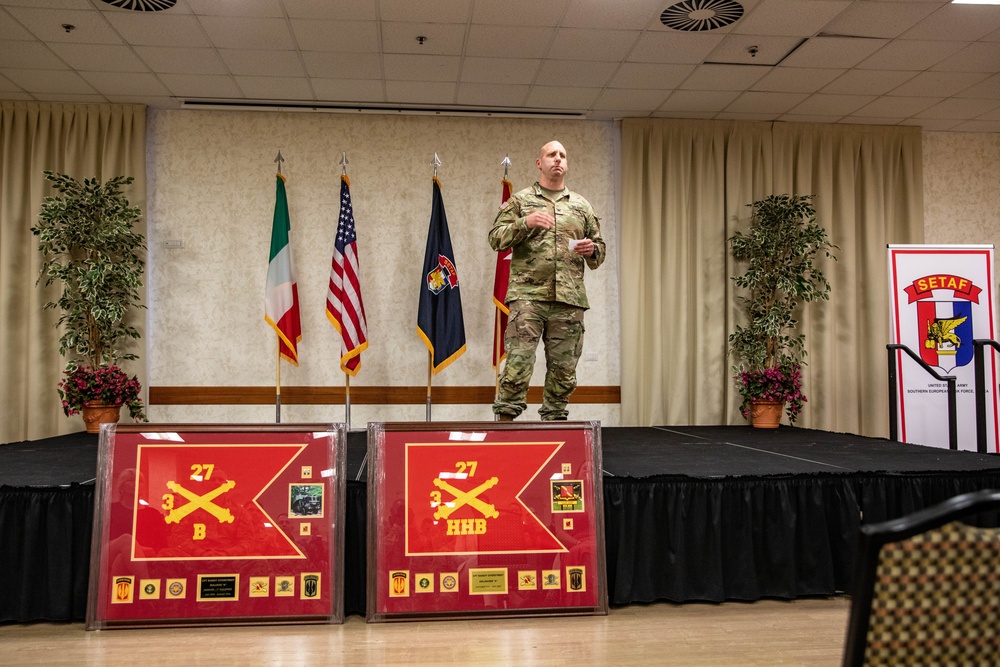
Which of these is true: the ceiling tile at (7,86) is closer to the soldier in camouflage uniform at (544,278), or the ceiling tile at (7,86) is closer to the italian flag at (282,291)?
the italian flag at (282,291)

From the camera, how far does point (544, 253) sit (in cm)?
366

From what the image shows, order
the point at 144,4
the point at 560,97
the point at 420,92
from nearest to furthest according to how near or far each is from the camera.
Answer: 1. the point at 144,4
2. the point at 420,92
3. the point at 560,97

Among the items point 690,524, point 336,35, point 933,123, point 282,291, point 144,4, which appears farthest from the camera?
point 933,123

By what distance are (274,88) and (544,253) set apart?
3.17m

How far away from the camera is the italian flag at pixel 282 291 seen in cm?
564

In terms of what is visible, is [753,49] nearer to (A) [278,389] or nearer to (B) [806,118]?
(B) [806,118]

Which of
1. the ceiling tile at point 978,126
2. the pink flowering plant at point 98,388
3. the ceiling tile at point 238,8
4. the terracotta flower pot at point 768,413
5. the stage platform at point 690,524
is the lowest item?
the stage platform at point 690,524

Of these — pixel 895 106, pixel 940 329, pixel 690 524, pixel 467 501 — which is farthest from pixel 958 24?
pixel 467 501

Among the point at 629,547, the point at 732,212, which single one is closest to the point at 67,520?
the point at 629,547

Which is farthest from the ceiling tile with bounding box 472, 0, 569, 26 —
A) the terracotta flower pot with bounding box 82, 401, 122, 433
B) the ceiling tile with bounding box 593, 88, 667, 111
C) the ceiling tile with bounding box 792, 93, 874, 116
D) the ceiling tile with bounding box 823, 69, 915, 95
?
the terracotta flower pot with bounding box 82, 401, 122, 433

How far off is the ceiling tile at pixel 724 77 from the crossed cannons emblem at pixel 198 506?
443 centimetres

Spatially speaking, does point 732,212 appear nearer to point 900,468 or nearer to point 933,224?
point 933,224

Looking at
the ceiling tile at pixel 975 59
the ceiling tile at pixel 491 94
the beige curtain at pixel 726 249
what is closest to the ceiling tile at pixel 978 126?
the beige curtain at pixel 726 249

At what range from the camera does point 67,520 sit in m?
2.67
